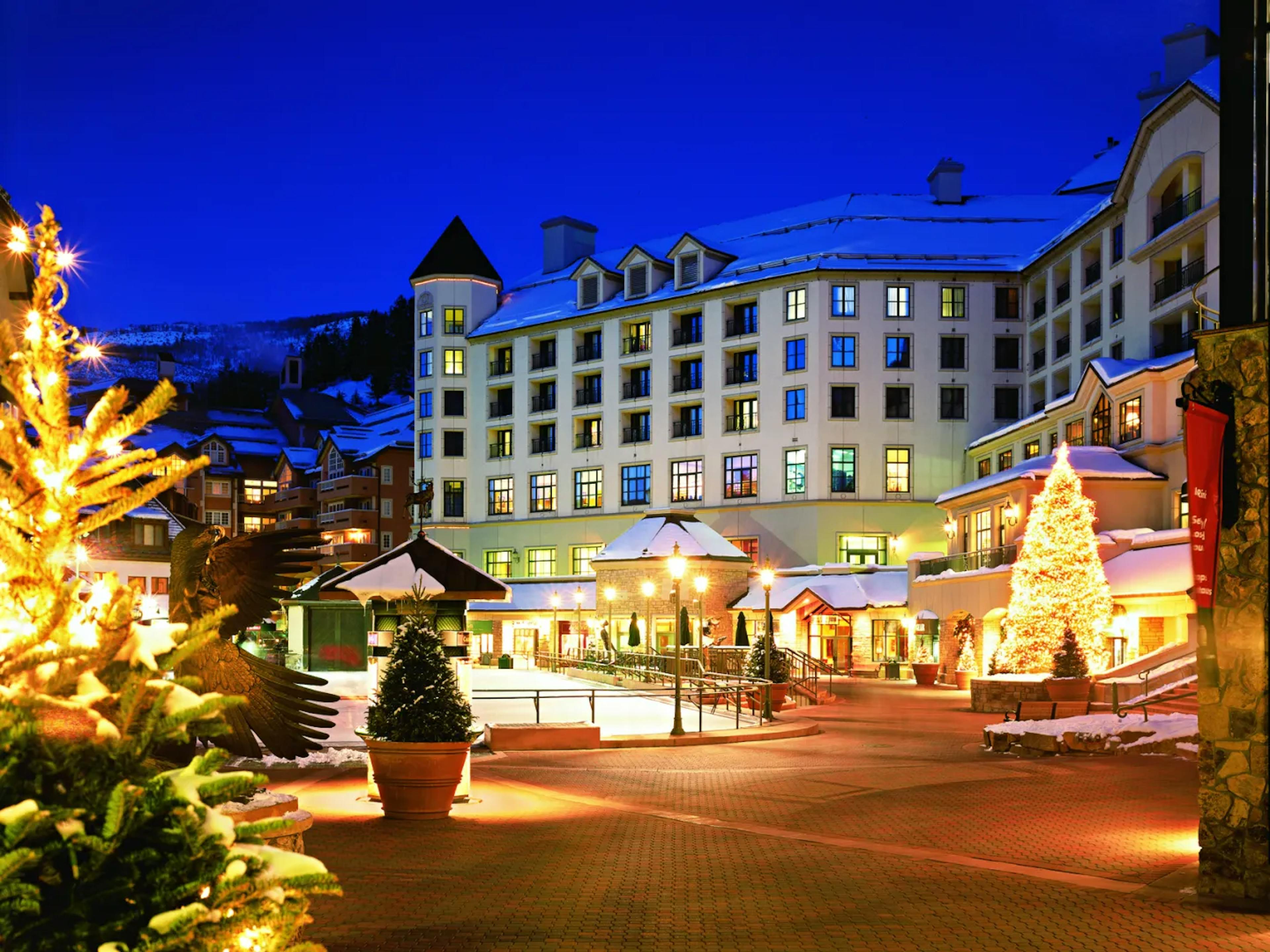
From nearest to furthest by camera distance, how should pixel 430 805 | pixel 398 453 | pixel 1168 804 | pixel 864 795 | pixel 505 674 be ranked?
pixel 430 805
pixel 1168 804
pixel 864 795
pixel 505 674
pixel 398 453

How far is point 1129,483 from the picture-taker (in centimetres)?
4009

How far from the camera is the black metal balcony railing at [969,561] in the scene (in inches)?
1660

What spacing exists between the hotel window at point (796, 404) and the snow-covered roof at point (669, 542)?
25.8ft

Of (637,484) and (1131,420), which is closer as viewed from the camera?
(1131,420)

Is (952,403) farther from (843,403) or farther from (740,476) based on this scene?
(740,476)

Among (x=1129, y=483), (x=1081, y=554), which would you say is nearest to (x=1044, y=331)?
(x=1129, y=483)

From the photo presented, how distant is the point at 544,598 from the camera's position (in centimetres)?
6656

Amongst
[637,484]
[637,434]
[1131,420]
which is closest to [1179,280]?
[1131,420]

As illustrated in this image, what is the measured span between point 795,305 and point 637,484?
43.5 ft

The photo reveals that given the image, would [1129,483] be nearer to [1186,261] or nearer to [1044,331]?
[1186,261]

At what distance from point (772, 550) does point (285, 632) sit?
24.5 meters

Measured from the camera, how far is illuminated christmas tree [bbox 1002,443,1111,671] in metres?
33.0

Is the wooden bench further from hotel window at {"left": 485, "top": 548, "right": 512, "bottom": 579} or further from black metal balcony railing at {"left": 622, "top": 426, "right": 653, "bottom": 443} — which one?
hotel window at {"left": 485, "top": 548, "right": 512, "bottom": 579}

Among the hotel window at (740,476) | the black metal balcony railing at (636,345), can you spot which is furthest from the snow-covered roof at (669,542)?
the black metal balcony railing at (636,345)
